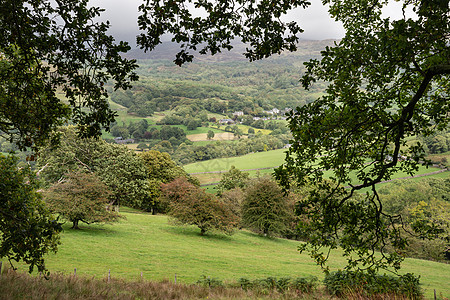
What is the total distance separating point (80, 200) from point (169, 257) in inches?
405

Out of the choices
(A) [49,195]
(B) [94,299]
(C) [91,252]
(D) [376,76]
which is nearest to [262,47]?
(D) [376,76]

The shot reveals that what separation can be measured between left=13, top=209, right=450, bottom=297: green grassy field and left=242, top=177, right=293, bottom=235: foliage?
455cm

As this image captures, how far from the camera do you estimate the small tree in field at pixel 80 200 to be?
86.0 ft

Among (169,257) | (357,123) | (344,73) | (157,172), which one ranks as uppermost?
(344,73)

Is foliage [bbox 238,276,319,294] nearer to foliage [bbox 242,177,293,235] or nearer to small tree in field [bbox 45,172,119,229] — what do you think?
small tree in field [bbox 45,172,119,229]

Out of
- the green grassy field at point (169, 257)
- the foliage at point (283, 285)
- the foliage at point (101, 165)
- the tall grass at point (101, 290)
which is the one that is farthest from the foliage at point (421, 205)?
the foliage at point (101, 165)

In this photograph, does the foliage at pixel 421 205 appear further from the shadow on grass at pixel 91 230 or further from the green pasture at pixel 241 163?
the shadow on grass at pixel 91 230

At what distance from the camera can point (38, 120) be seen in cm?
718

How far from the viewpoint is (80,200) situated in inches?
1057

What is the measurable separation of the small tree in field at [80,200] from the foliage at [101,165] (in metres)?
13.3

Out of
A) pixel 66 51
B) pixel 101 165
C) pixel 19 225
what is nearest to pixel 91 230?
pixel 101 165

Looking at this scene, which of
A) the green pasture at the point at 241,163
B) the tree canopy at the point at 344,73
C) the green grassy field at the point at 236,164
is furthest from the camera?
the green pasture at the point at 241,163

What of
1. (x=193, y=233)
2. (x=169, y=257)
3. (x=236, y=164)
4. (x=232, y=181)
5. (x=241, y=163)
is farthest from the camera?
(x=241, y=163)

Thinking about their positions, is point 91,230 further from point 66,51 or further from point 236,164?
point 236,164
